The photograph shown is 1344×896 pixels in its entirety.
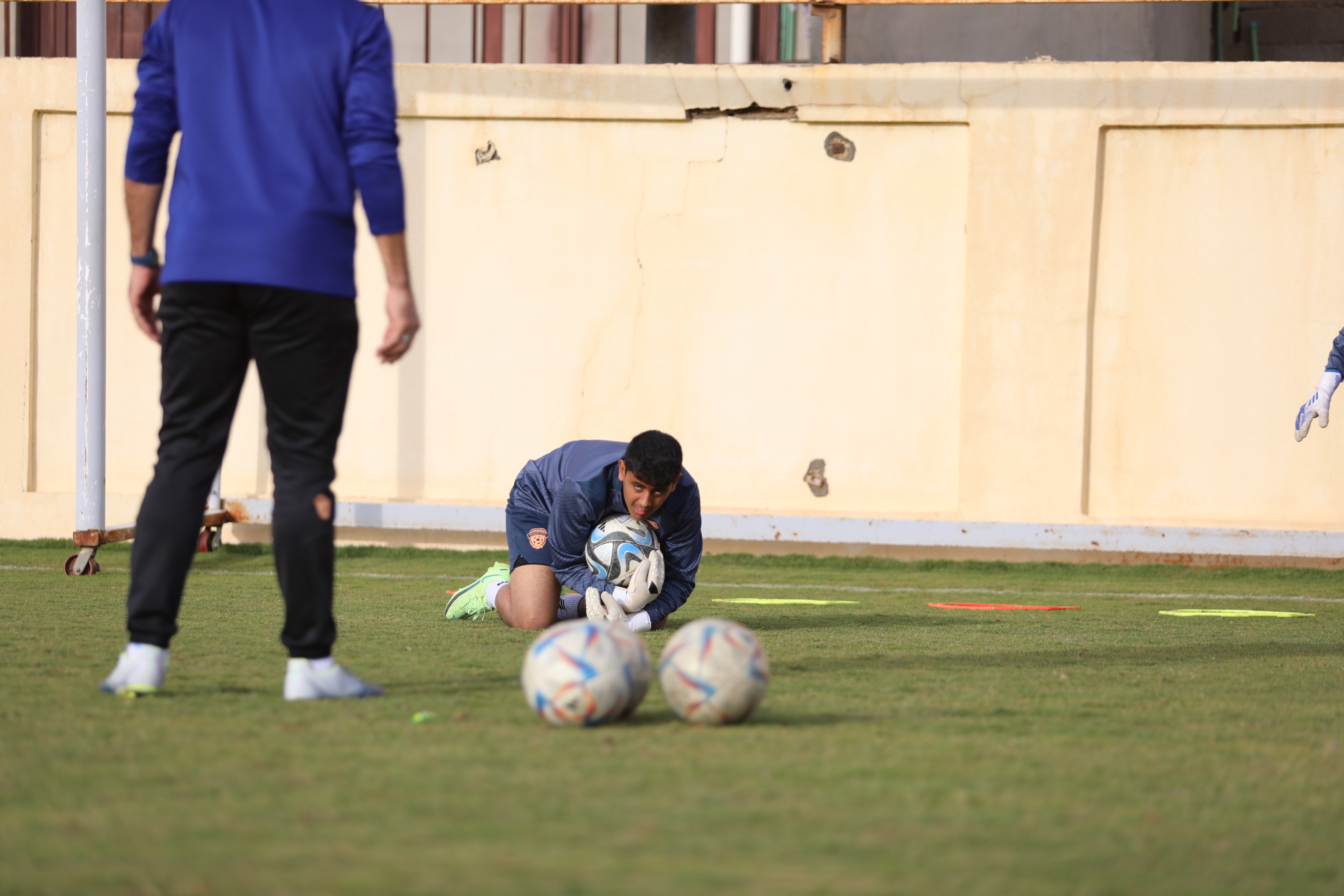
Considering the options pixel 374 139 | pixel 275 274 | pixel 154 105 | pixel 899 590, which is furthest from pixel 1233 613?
pixel 154 105

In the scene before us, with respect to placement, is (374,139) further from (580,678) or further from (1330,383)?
(1330,383)

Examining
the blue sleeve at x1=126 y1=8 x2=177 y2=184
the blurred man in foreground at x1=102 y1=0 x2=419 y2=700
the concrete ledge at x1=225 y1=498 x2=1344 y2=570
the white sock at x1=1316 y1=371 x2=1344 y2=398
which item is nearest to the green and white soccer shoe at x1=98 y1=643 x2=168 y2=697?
the blurred man in foreground at x1=102 y1=0 x2=419 y2=700

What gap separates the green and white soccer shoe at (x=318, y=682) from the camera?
3.48 meters

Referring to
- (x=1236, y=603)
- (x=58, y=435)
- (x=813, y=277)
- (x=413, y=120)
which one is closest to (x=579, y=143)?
(x=413, y=120)

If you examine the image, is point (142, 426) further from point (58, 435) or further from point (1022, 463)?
point (1022, 463)

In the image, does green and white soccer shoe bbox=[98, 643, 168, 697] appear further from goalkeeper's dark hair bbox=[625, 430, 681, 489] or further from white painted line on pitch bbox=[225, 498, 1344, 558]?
white painted line on pitch bbox=[225, 498, 1344, 558]

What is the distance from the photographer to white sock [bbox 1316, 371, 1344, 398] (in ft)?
A: 20.7

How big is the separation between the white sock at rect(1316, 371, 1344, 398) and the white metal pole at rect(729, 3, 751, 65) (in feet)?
19.0

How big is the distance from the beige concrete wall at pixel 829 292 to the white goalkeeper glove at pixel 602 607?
14.1 ft

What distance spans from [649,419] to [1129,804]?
24.0 feet

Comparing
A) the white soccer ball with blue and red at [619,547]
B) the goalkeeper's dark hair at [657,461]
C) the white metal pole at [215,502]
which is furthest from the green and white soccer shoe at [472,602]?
the white metal pole at [215,502]

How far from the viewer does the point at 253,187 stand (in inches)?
134

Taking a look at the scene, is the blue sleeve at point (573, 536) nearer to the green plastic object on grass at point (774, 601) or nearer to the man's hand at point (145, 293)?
the green plastic object on grass at point (774, 601)

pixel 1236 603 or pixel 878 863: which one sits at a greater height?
pixel 878 863
